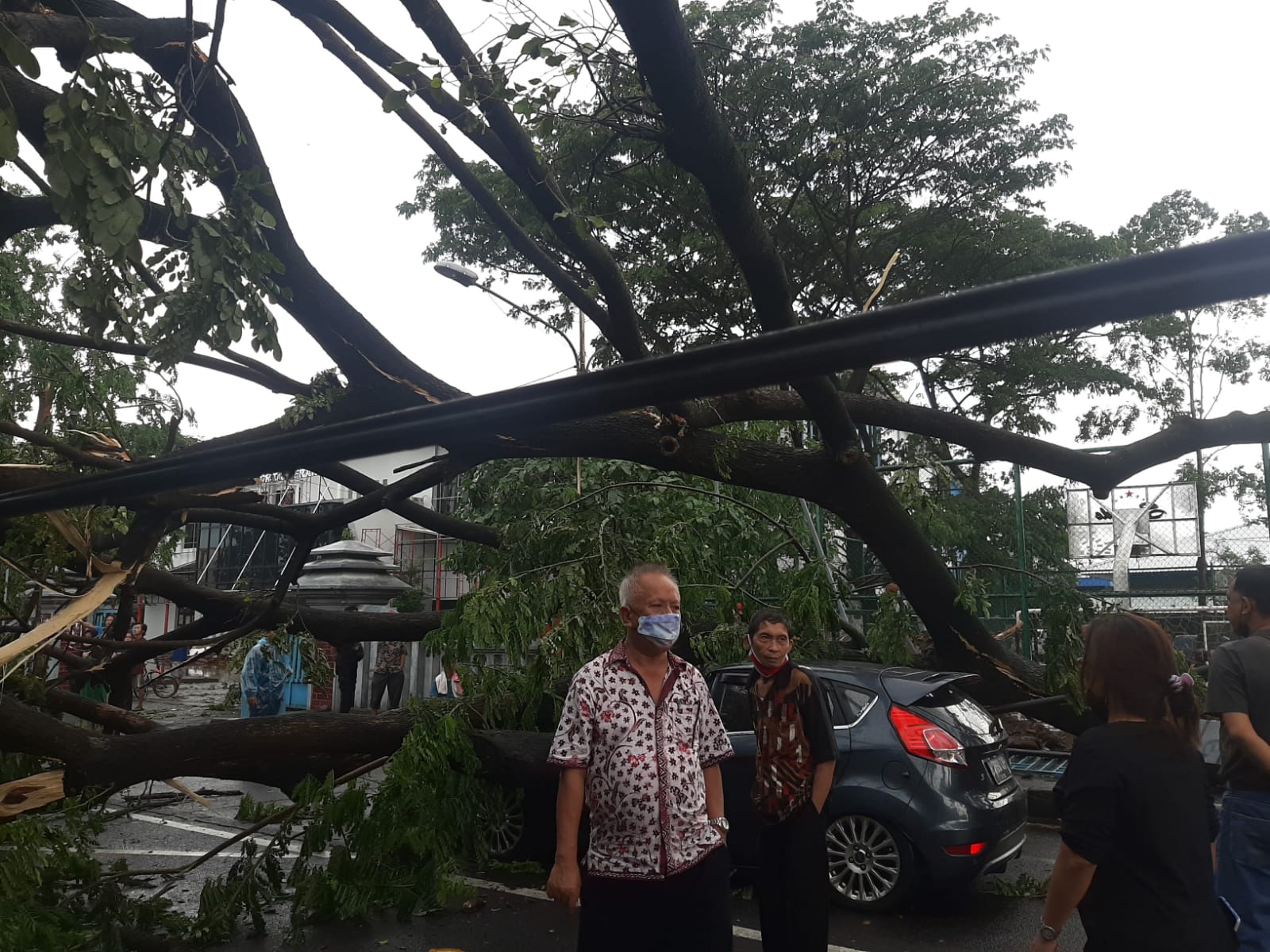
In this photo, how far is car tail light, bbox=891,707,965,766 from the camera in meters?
6.10

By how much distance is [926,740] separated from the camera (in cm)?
613

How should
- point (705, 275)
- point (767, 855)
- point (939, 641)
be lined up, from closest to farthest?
point (767, 855), point (939, 641), point (705, 275)

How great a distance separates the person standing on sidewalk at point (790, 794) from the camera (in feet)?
13.4

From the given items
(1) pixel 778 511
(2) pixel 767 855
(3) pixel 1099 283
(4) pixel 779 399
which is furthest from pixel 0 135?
(1) pixel 778 511

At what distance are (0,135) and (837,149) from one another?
1556 cm

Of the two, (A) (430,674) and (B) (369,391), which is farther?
(A) (430,674)

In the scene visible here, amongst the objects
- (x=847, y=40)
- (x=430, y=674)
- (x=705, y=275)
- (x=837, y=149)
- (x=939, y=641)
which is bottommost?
(x=430, y=674)

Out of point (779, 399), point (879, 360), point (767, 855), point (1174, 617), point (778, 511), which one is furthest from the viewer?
point (778, 511)

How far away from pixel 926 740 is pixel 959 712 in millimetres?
447

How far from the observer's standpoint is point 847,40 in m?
16.6

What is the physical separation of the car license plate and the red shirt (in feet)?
11.8

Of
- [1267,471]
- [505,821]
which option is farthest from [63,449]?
[1267,471]

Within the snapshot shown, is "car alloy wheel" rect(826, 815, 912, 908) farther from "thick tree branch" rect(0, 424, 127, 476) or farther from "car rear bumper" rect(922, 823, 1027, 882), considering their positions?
"thick tree branch" rect(0, 424, 127, 476)

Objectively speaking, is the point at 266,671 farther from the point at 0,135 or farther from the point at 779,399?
the point at 0,135
